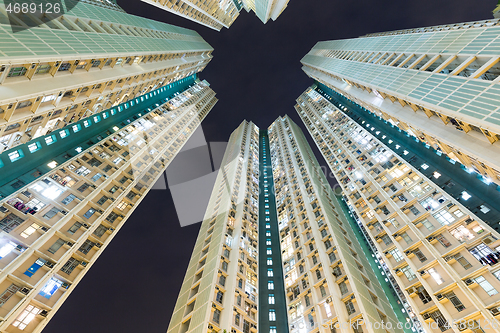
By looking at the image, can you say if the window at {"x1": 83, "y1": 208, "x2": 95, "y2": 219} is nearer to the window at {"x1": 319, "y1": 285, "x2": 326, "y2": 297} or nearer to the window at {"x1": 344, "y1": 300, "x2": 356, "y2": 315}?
the window at {"x1": 319, "y1": 285, "x2": 326, "y2": 297}

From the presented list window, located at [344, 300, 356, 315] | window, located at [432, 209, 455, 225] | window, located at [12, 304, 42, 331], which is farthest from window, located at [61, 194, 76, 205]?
window, located at [432, 209, 455, 225]

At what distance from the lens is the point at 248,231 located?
171ft

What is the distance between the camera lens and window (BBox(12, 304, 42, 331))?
24212 mm

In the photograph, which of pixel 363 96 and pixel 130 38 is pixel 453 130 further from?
pixel 130 38

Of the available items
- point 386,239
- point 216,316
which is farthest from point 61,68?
point 386,239

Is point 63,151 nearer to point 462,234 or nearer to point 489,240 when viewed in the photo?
point 462,234

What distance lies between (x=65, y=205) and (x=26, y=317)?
15.7 m

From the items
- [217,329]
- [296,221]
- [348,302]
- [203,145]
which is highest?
[348,302]

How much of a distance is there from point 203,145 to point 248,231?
66.5 m

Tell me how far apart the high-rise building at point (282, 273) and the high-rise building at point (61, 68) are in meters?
34.0

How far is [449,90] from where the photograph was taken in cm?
3372

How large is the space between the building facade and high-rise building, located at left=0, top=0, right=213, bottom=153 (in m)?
7.39

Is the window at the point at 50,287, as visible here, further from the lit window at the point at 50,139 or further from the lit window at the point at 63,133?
the lit window at the point at 63,133

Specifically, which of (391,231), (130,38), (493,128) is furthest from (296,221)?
(130,38)
